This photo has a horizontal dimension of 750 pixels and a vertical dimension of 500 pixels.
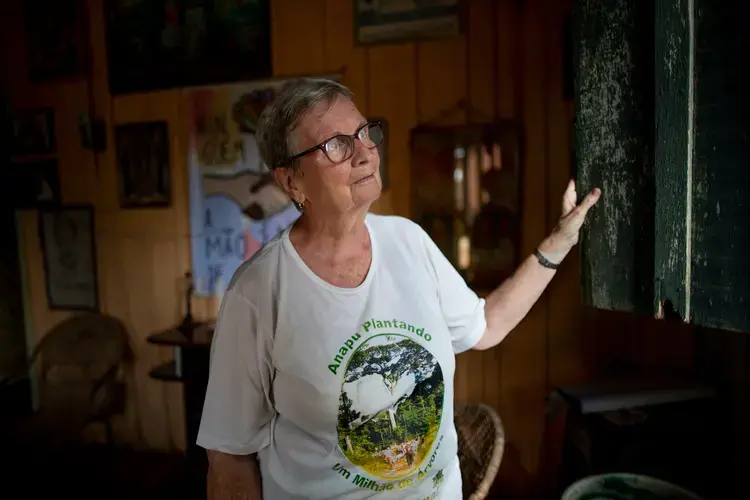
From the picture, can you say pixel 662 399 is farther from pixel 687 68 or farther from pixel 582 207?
pixel 687 68

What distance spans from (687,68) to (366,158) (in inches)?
21.7

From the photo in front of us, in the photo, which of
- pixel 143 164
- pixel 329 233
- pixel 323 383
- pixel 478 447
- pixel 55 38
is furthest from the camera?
pixel 55 38

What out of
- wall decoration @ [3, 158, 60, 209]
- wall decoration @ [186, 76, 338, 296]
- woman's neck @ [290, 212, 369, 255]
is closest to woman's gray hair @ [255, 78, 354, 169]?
woman's neck @ [290, 212, 369, 255]

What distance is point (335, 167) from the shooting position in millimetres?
993

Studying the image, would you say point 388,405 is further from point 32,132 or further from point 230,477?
point 32,132

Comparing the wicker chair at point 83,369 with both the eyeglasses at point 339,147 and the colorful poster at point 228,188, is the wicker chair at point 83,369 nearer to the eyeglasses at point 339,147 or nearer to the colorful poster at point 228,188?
the colorful poster at point 228,188

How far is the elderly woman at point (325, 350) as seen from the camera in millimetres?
965

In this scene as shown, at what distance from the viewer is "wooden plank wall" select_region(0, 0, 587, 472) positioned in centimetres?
194

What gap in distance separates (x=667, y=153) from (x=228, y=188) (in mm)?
1952

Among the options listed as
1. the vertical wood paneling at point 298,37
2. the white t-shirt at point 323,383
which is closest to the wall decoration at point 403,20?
the vertical wood paneling at point 298,37

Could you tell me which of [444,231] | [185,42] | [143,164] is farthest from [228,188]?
[444,231]

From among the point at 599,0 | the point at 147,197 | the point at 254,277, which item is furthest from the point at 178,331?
the point at 599,0

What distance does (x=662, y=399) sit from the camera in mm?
1536

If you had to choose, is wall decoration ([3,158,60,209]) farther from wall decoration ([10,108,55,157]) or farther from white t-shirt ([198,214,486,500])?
white t-shirt ([198,214,486,500])
